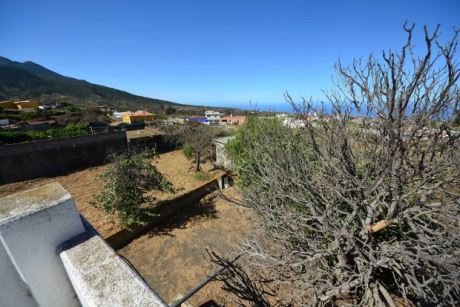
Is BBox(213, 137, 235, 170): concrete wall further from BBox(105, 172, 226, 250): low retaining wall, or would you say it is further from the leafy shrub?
the leafy shrub

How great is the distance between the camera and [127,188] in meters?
7.77

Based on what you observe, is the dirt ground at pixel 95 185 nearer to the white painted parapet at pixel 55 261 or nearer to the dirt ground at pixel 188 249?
the dirt ground at pixel 188 249

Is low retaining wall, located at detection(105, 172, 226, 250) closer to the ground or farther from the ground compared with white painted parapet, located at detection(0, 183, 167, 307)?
closer to the ground

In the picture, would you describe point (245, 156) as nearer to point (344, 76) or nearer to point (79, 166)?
point (344, 76)

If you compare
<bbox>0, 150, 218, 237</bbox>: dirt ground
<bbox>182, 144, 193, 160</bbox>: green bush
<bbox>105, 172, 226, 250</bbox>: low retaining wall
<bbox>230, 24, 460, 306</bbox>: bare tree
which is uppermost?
<bbox>230, 24, 460, 306</bbox>: bare tree

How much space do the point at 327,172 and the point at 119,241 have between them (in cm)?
725

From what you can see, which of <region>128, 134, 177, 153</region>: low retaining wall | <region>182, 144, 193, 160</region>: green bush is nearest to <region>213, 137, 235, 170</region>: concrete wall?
<region>182, 144, 193, 160</region>: green bush

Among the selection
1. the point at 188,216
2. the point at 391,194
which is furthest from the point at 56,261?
the point at 188,216

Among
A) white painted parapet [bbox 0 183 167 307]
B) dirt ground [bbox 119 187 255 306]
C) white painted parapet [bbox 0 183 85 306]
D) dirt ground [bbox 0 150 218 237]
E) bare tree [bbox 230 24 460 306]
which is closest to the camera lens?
white painted parapet [bbox 0 183 167 307]

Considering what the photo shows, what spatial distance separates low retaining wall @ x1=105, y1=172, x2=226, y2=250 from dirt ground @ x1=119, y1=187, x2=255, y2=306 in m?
0.25

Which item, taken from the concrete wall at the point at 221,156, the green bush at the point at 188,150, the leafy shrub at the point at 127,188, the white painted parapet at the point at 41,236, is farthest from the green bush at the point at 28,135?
the white painted parapet at the point at 41,236

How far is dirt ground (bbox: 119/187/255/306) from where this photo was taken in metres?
5.68

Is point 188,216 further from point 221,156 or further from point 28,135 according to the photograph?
point 28,135

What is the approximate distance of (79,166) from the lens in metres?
16.4
